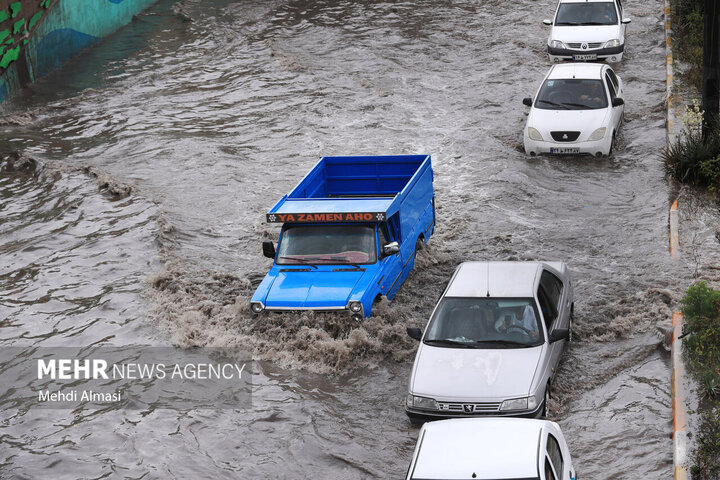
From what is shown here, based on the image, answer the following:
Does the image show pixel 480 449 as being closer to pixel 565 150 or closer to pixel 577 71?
pixel 565 150

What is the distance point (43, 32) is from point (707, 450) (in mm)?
24759

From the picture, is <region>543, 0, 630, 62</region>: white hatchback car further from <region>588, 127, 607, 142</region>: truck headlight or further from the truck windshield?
the truck windshield

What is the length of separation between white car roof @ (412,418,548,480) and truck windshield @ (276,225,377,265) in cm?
522

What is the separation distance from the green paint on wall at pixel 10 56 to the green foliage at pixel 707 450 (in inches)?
875

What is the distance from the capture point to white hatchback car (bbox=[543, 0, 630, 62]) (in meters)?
24.8

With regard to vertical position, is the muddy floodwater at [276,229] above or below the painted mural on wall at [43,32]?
below

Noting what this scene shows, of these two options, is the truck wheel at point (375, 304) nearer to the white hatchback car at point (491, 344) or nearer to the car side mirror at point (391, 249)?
the car side mirror at point (391, 249)

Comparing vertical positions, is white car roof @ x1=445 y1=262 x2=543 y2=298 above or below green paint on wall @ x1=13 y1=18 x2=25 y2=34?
below

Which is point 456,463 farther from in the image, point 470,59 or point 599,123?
point 470,59

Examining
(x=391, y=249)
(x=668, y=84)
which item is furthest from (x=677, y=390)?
(x=668, y=84)

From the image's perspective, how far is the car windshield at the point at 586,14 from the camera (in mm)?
25688

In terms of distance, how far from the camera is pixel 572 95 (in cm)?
1941

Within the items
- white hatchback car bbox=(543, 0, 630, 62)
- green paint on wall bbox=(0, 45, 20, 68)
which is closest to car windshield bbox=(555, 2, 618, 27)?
white hatchback car bbox=(543, 0, 630, 62)

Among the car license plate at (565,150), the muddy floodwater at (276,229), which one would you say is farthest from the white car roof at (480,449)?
the car license plate at (565,150)
